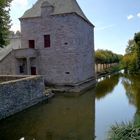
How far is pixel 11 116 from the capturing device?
1130 centimetres

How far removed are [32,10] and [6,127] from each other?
13523 mm

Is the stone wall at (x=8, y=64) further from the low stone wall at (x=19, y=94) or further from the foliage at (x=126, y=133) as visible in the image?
the foliage at (x=126, y=133)

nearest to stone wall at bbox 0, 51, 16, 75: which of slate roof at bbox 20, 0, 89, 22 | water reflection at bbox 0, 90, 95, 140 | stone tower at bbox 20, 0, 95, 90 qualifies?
stone tower at bbox 20, 0, 95, 90

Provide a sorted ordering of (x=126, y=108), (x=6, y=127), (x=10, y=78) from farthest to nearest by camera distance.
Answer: (x=10, y=78) → (x=126, y=108) → (x=6, y=127)

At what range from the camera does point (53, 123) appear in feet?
33.6

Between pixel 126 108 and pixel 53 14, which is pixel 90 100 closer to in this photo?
pixel 126 108

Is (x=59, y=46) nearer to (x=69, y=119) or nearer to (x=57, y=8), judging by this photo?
(x=57, y=8)

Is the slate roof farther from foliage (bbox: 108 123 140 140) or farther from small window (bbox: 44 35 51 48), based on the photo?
foliage (bbox: 108 123 140 140)

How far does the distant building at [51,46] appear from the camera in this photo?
1917 cm

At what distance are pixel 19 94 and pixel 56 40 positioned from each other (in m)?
7.90

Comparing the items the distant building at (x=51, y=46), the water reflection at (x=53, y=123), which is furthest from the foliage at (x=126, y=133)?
the distant building at (x=51, y=46)

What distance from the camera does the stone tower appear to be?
19141mm

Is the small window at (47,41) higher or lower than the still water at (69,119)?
higher

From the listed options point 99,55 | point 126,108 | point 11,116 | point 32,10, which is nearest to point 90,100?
point 126,108
